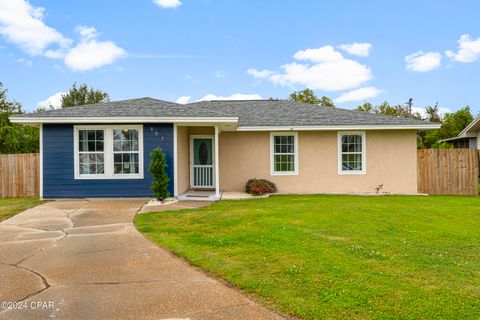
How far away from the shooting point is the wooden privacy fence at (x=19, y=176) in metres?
13.9

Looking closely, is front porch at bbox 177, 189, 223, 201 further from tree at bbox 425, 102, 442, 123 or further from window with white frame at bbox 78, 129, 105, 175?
tree at bbox 425, 102, 442, 123

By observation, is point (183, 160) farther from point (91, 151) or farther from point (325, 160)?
point (325, 160)

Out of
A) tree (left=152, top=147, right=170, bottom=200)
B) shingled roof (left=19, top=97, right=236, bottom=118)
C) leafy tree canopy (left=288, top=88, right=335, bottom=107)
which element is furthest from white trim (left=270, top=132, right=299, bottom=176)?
leafy tree canopy (left=288, top=88, right=335, bottom=107)

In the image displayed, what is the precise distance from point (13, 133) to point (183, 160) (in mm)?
16723

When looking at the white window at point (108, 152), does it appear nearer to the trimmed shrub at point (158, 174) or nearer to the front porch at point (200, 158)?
the trimmed shrub at point (158, 174)

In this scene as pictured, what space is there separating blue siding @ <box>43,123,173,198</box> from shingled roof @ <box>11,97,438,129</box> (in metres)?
0.48

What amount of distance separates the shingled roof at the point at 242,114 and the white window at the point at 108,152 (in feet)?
1.88

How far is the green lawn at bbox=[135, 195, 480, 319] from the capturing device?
3455 mm

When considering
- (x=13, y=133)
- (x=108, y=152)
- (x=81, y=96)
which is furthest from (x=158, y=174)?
(x=81, y=96)

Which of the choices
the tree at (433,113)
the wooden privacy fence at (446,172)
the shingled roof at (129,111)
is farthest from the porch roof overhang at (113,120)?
the tree at (433,113)

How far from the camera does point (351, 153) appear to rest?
14.7 meters

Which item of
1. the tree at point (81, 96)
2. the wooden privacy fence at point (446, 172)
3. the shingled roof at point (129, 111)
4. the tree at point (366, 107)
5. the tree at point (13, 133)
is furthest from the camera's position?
the tree at point (366, 107)

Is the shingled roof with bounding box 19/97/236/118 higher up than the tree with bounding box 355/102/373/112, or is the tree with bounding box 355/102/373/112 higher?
the tree with bounding box 355/102/373/112

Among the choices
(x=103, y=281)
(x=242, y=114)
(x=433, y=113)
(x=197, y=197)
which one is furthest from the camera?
(x=433, y=113)
